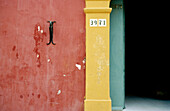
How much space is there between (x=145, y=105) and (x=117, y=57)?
1665 millimetres

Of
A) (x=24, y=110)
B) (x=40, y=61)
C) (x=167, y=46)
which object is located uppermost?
(x=167, y=46)

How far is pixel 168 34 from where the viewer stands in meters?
6.16

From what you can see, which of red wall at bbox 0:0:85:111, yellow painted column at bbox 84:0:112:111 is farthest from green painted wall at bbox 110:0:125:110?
red wall at bbox 0:0:85:111

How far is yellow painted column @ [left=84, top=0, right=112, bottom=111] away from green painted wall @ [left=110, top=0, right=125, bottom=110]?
43 cm

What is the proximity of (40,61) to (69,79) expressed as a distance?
82 cm

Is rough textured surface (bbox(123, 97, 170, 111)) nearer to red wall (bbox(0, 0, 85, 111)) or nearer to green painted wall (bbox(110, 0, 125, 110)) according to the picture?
green painted wall (bbox(110, 0, 125, 110))

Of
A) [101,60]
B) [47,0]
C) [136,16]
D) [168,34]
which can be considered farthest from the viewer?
[136,16]

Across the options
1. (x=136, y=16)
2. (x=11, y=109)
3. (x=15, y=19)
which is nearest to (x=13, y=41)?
(x=15, y=19)

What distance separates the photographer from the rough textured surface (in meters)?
4.03

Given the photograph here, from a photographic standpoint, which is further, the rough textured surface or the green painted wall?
the rough textured surface

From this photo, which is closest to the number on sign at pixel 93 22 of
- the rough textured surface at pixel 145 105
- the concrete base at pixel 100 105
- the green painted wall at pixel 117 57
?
the green painted wall at pixel 117 57

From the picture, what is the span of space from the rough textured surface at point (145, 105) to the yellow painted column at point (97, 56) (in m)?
1.01

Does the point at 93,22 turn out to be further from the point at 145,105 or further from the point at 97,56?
the point at 145,105

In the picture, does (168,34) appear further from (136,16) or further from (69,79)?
(69,79)
